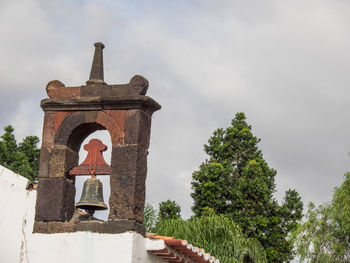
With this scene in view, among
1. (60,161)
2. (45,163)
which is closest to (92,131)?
(60,161)

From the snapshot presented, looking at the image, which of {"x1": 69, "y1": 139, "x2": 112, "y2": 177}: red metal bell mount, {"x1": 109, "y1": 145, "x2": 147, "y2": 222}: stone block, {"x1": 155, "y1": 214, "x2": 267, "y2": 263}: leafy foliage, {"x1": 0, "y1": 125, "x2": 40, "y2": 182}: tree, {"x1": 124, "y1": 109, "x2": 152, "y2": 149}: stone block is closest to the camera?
{"x1": 109, "y1": 145, "x2": 147, "y2": 222}: stone block

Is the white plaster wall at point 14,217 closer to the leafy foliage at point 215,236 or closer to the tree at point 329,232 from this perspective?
the leafy foliage at point 215,236

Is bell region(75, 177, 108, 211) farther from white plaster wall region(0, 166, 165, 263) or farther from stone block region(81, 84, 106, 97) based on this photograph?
stone block region(81, 84, 106, 97)

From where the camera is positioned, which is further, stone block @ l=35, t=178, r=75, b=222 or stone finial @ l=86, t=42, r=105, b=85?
stone finial @ l=86, t=42, r=105, b=85

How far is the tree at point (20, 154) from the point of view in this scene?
20122 mm

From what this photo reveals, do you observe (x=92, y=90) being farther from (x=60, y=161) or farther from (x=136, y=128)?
(x=60, y=161)

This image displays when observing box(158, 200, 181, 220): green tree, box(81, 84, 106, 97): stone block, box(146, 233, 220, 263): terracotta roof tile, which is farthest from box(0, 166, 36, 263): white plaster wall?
box(158, 200, 181, 220): green tree

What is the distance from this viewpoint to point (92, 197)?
6.90m

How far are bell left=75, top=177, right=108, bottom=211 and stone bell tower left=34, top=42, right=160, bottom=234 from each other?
18 centimetres

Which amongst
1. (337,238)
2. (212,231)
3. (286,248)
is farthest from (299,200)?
(212,231)

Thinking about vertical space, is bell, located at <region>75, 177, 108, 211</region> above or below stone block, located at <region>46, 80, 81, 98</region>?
below

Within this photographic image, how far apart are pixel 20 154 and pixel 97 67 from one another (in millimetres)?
14381

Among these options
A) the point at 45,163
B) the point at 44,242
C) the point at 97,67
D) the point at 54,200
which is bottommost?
the point at 44,242

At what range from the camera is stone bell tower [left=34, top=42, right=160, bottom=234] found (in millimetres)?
6629
